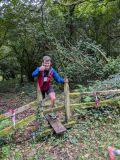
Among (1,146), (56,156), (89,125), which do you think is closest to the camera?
(56,156)

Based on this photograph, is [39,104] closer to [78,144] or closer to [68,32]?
[78,144]

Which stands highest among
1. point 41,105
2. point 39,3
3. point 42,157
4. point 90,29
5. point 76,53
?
point 39,3

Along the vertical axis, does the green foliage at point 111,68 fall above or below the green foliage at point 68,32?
below

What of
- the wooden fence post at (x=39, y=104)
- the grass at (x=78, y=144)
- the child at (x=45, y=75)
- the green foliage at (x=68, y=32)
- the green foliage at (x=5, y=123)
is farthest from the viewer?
the green foliage at (x=68, y=32)

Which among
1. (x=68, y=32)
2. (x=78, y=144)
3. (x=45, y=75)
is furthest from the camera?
(x=68, y=32)

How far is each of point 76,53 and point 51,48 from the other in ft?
5.62

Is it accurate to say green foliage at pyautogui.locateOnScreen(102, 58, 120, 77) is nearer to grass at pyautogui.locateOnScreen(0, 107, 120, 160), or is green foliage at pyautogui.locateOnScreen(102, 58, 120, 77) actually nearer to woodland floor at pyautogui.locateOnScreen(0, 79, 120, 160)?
woodland floor at pyautogui.locateOnScreen(0, 79, 120, 160)

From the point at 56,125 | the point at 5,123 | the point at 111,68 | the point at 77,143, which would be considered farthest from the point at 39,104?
the point at 111,68

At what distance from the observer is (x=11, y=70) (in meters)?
22.5

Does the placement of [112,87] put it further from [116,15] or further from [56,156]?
[116,15]

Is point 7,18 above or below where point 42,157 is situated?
above

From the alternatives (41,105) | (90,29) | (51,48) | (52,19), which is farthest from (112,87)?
(90,29)

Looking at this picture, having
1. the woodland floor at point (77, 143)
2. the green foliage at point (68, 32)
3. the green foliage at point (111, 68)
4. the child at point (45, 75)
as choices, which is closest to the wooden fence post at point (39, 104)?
the child at point (45, 75)

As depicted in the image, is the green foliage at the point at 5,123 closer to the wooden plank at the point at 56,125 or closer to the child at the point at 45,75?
the wooden plank at the point at 56,125
